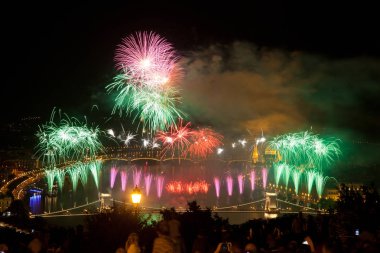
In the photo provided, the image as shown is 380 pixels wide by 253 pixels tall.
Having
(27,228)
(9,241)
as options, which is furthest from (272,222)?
(27,228)

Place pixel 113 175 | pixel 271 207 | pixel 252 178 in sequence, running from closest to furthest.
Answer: pixel 271 207 → pixel 113 175 → pixel 252 178

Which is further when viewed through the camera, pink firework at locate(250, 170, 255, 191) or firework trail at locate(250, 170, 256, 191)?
pink firework at locate(250, 170, 255, 191)

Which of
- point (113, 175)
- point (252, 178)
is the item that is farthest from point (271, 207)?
point (113, 175)

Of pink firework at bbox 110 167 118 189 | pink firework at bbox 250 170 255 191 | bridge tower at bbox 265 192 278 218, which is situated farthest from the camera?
pink firework at bbox 250 170 255 191

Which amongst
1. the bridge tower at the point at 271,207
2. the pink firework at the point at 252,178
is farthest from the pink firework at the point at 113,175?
the bridge tower at the point at 271,207

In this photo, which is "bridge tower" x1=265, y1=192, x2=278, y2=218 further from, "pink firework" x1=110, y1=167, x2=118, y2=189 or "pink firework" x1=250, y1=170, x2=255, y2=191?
"pink firework" x1=110, y1=167, x2=118, y2=189

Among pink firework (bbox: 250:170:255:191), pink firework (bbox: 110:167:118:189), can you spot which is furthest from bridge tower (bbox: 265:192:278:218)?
pink firework (bbox: 110:167:118:189)

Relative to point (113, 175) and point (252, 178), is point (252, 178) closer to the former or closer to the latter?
point (252, 178)

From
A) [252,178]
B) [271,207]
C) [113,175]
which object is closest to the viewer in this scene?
[271,207]

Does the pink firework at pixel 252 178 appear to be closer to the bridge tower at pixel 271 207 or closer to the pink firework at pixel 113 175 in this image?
the pink firework at pixel 113 175

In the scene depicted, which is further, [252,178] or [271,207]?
[252,178]

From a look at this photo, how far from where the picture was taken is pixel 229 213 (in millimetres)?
27688

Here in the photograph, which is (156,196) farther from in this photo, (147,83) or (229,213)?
(147,83)

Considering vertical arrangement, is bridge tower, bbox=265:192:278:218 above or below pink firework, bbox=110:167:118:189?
below
